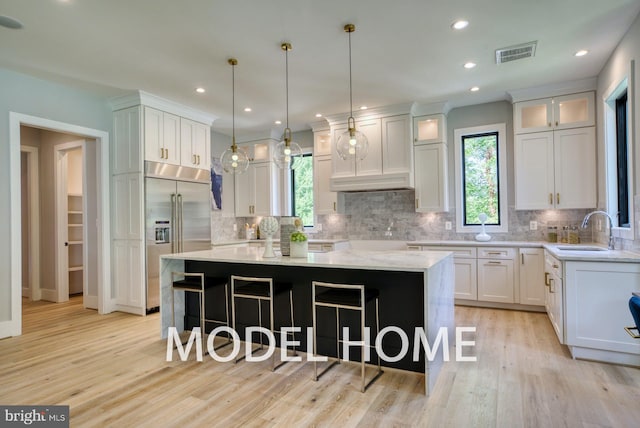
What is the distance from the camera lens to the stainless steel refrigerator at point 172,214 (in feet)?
15.3

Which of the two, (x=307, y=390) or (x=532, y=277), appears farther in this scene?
(x=532, y=277)

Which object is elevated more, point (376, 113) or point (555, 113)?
point (376, 113)

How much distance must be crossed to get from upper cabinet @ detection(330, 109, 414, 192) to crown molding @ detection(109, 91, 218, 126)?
2.27m

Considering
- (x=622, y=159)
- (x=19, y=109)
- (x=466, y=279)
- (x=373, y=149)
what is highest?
(x=19, y=109)

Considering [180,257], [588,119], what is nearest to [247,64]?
[180,257]

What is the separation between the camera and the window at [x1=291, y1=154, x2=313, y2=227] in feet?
21.3

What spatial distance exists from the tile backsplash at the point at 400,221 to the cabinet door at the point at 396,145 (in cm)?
55

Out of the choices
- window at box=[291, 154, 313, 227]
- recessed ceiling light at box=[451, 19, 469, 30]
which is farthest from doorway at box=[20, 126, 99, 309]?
recessed ceiling light at box=[451, 19, 469, 30]

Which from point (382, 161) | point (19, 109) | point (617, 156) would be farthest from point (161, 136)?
point (617, 156)

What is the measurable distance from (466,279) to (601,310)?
6.18 feet

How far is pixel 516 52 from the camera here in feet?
11.5

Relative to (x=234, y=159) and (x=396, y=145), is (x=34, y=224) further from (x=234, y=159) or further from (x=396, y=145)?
(x=396, y=145)

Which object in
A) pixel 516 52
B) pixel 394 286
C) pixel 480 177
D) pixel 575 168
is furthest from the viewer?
pixel 480 177

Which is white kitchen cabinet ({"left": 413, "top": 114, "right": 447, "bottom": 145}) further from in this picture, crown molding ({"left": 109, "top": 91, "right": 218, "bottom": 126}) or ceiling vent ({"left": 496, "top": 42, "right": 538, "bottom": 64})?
crown molding ({"left": 109, "top": 91, "right": 218, "bottom": 126})
